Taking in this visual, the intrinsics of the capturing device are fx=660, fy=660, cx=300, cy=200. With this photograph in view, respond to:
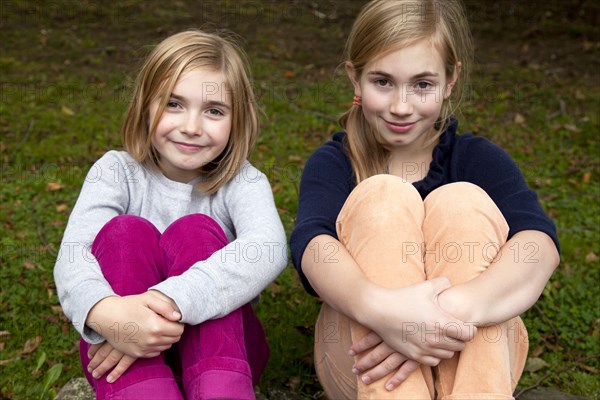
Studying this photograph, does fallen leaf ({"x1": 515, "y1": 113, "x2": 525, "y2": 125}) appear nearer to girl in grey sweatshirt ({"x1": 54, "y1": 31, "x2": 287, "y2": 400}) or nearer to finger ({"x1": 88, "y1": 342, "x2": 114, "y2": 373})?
girl in grey sweatshirt ({"x1": 54, "y1": 31, "x2": 287, "y2": 400})

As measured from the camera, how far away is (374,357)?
5.77 feet

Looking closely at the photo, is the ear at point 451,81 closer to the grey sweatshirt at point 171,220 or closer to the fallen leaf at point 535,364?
the grey sweatshirt at point 171,220

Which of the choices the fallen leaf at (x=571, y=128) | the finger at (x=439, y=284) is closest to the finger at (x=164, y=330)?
the finger at (x=439, y=284)

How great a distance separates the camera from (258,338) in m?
2.17

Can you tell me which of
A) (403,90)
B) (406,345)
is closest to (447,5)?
(403,90)

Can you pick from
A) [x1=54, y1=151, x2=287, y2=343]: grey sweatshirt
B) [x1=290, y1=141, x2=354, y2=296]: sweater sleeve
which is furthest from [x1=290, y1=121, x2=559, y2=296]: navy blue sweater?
[x1=54, y1=151, x2=287, y2=343]: grey sweatshirt

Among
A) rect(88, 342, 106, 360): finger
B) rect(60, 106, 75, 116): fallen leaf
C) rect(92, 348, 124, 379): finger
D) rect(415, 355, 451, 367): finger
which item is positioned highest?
rect(415, 355, 451, 367): finger

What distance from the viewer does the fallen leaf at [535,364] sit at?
2770 millimetres

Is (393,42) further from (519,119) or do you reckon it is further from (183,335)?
(519,119)

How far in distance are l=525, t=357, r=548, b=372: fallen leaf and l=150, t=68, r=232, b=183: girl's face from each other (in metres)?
Result: 1.60

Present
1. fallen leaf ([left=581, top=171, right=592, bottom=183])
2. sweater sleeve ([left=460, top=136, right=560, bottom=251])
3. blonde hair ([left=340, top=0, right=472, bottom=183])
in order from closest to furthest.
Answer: sweater sleeve ([left=460, top=136, right=560, bottom=251]) < blonde hair ([left=340, top=0, right=472, bottom=183]) < fallen leaf ([left=581, top=171, right=592, bottom=183])

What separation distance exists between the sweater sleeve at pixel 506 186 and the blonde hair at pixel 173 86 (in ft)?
2.54

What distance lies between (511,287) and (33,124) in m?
4.32

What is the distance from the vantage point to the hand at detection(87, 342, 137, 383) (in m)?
1.74
